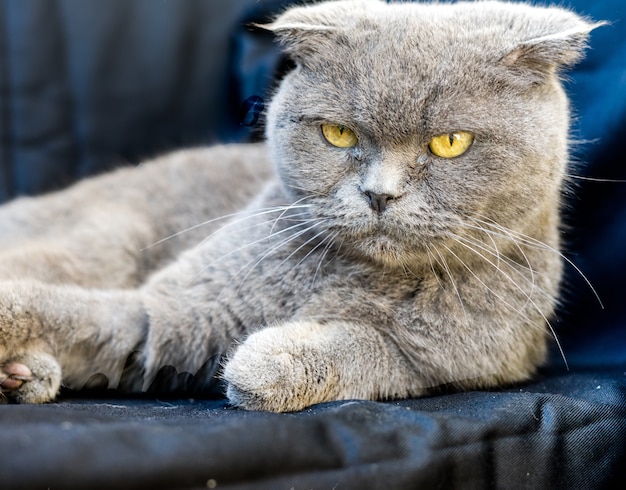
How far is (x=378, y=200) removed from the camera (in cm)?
97

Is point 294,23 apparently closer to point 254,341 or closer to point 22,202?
point 254,341

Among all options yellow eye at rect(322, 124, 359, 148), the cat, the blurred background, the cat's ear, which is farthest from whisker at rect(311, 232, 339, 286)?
the blurred background

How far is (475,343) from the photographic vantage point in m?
1.08

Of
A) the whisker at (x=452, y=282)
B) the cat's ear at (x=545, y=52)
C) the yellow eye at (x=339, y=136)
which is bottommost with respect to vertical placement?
the whisker at (x=452, y=282)

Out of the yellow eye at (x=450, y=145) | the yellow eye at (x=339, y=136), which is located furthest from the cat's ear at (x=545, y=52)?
the yellow eye at (x=339, y=136)

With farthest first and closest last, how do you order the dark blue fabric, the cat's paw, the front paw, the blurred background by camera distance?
→ the blurred background → the cat's paw → the front paw → the dark blue fabric

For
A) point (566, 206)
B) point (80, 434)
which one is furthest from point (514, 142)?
point (80, 434)

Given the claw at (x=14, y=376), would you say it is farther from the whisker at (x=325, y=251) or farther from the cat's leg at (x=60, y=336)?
the whisker at (x=325, y=251)

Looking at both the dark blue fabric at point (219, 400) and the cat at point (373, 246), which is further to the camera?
the cat at point (373, 246)

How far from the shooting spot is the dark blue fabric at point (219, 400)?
2.43 ft

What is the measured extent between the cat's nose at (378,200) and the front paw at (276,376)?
22cm

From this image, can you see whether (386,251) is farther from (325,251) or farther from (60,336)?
(60,336)

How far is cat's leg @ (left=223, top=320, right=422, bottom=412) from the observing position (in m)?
0.96

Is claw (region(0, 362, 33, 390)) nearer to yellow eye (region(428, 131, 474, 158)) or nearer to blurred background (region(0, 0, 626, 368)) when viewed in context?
→ yellow eye (region(428, 131, 474, 158))
